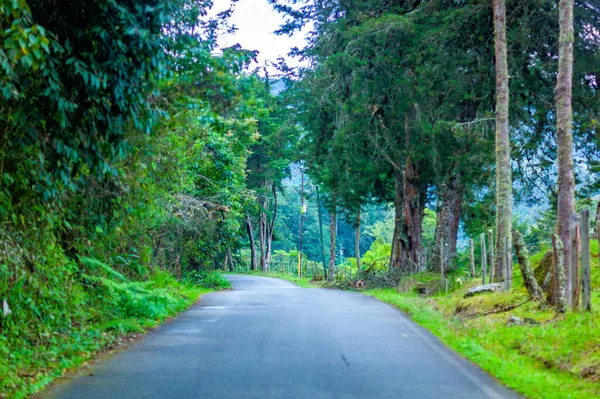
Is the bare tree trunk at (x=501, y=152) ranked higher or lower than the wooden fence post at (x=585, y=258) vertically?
higher

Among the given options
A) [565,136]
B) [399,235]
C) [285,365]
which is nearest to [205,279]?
[399,235]

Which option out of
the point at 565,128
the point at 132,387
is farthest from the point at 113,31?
the point at 565,128

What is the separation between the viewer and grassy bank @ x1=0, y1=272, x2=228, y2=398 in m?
7.97

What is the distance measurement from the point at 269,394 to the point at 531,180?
67.6ft

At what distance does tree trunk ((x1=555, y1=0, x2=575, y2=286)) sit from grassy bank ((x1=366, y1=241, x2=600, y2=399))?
171 cm

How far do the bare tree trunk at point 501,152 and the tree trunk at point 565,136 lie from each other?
119 inches

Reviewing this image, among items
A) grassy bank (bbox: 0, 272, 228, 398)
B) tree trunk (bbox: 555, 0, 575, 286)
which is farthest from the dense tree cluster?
grassy bank (bbox: 0, 272, 228, 398)

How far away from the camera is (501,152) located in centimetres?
1891

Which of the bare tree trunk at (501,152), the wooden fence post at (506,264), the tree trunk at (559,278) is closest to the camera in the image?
the tree trunk at (559,278)

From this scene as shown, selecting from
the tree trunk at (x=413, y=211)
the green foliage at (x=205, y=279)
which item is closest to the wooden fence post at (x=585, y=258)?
the tree trunk at (x=413, y=211)

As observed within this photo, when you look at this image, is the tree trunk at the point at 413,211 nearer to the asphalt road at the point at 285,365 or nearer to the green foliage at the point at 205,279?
the green foliage at the point at 205,279

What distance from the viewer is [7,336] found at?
903 centimetres

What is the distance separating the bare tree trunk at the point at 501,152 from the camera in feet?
60.6

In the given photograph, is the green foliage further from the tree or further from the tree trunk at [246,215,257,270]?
the tree trunk at [246,215,257,270]
